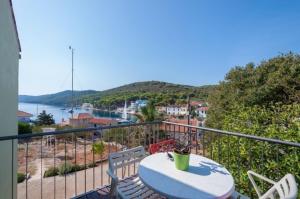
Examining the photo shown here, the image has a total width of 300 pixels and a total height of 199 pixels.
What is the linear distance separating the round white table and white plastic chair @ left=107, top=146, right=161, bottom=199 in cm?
27

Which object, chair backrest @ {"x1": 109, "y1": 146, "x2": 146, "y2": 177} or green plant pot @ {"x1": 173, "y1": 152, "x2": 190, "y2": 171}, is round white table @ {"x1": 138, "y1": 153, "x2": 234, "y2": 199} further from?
chair backrest @ {"x1": 109, "y1": 146, "x2": 146, "y2": 177}

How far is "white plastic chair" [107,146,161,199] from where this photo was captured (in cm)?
194

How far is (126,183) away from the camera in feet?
7.25

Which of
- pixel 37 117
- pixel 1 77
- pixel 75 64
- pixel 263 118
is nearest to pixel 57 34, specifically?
pixel 1 77

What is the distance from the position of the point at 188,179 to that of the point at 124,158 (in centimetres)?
93

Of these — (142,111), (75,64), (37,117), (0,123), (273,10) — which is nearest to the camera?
(0,123)

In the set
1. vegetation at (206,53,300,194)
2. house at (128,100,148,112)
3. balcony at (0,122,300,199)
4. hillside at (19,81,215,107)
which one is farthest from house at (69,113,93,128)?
vegetation at (206,53,300,194)

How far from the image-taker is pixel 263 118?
6172mm

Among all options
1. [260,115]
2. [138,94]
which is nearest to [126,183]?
[260,115]

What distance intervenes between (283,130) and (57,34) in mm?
8690

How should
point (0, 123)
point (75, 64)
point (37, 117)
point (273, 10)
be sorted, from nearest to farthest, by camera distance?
point (0, 123)
point (273, 10)
point (75, 64)
point (37, 117)

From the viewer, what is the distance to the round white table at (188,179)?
4.93 ft

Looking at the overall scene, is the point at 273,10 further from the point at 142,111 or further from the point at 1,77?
the point at 142,111

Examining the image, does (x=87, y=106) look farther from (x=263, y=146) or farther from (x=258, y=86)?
(x=263, y=146)
